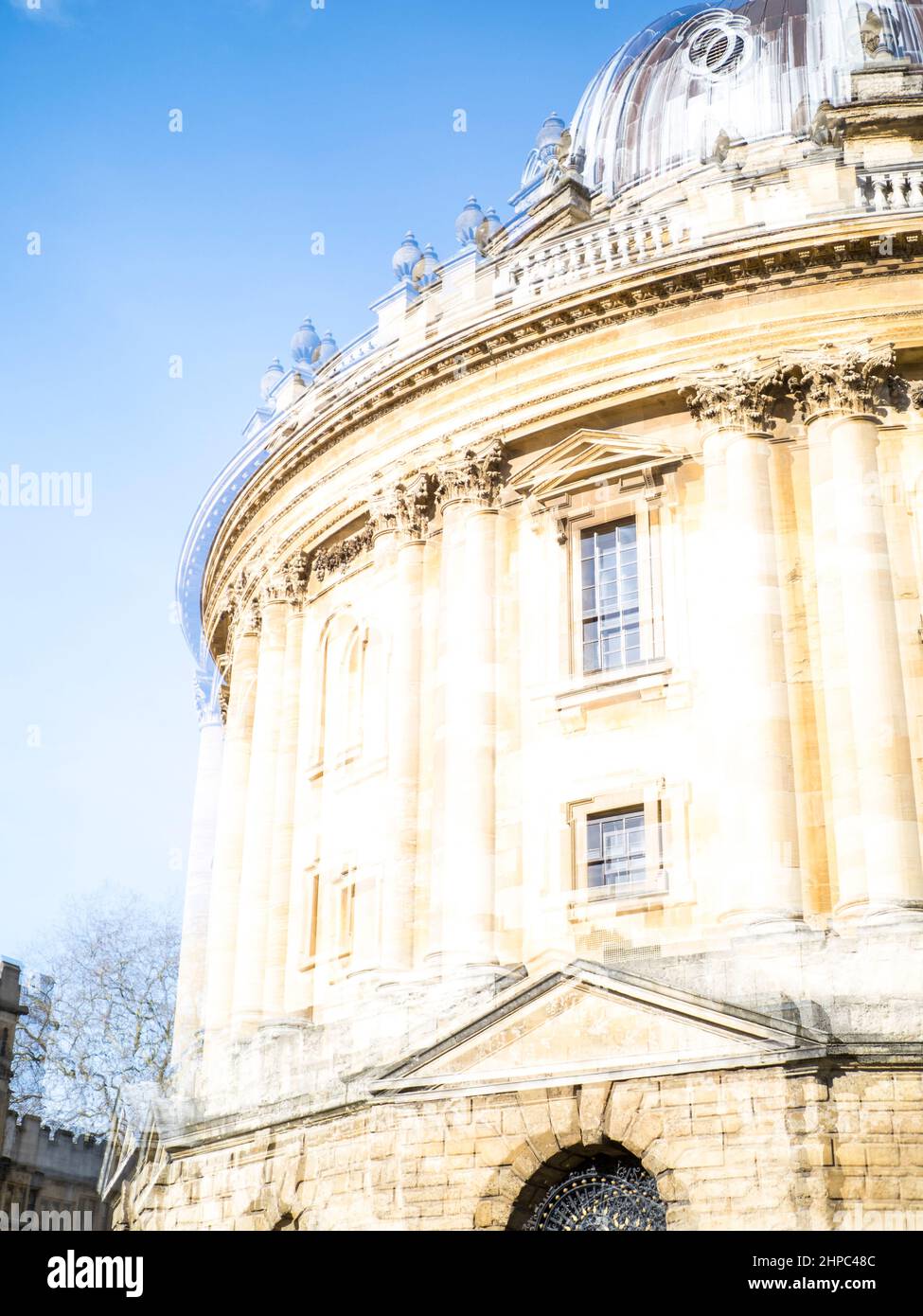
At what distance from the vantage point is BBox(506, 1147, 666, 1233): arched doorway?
19781 millimetres

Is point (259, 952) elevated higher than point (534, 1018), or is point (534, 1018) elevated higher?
point (259, 952)

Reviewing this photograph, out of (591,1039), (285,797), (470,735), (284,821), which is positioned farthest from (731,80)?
(591,1039)

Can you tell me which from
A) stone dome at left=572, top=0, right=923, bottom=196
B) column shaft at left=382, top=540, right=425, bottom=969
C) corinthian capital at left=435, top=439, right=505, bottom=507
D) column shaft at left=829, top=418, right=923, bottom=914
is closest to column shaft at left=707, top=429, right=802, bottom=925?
column shaft at left=829, top=418, right=923, bottom=914

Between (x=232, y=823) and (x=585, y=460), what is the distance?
37.5ft

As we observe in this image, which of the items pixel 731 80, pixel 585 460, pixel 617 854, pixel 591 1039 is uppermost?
pixel 731 80

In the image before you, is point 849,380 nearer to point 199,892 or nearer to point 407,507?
point 407,507

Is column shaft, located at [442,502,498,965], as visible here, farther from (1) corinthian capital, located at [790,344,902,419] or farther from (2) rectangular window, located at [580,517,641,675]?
(1) corinthian capital, located at [790,344,902,419]

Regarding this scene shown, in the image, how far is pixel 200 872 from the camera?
124 feet

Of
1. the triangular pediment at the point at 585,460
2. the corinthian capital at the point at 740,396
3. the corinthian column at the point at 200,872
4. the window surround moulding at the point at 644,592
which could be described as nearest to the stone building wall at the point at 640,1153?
the window surround moulding at the point at 644,592

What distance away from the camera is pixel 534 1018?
21.1 metres

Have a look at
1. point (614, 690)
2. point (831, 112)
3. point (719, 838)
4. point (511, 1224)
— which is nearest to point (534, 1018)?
point (511, 1224)
